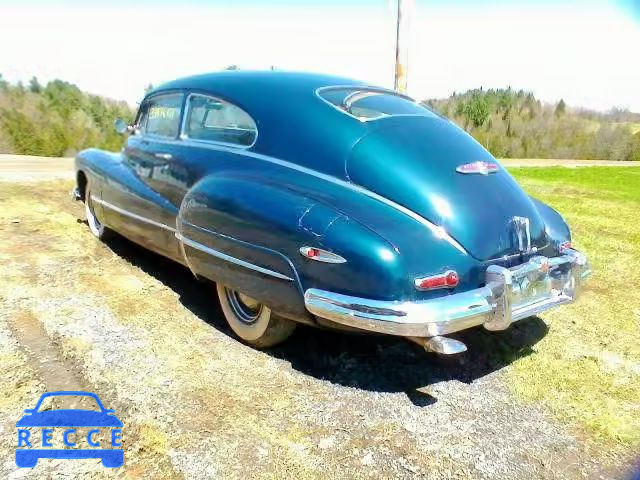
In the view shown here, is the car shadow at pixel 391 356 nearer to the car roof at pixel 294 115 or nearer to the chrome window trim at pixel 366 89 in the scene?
the car roof at pixel 294 115

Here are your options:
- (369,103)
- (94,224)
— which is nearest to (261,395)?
(369,103)

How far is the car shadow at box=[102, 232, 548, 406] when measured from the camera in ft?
9.33

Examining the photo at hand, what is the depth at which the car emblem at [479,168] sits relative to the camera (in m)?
2.81

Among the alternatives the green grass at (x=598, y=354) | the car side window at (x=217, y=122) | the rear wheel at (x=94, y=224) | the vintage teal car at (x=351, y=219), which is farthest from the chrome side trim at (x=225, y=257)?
the rear wheel at (x=94, y=224)

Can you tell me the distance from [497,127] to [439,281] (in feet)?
101

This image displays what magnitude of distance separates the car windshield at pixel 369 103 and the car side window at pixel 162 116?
132 centimetres

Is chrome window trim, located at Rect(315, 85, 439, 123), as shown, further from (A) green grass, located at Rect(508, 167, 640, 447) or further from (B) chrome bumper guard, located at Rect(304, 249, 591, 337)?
(A) green grass, located at Rect(508, 167, 640, 447)

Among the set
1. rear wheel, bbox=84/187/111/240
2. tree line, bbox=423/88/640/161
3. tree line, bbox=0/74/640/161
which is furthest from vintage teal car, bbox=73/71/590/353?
tree line, bbox=423/88/640/161

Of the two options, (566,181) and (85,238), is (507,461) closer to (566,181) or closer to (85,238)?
(85,238)

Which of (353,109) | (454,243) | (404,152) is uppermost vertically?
(353,109)

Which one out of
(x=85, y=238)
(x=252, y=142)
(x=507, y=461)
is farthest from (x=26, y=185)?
(x=507, y=461)

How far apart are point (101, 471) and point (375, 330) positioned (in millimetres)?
1256

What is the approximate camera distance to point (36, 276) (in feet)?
13.4

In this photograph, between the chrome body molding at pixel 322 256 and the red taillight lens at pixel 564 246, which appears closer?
the chrome body molding at pixel 322 256
